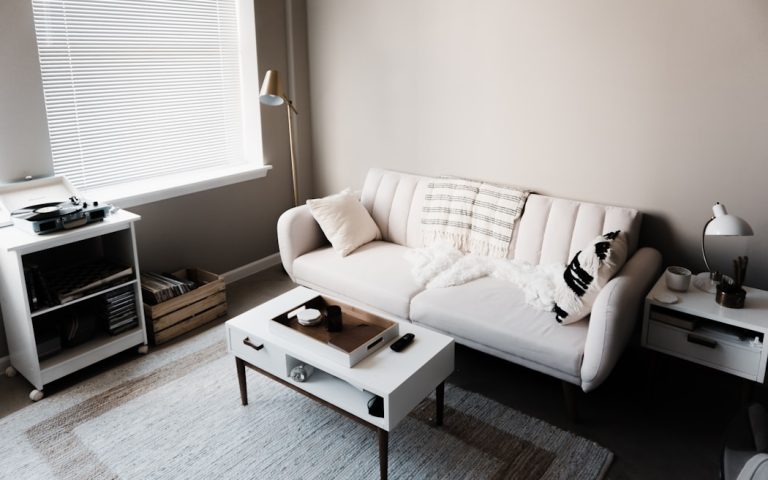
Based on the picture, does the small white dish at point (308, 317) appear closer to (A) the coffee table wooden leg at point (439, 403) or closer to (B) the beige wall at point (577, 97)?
(A) the coffee table wooden leg at point (439, 403)

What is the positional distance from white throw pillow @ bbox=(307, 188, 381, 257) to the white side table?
162 centimetres

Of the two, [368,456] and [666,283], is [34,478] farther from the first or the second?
[666,283]

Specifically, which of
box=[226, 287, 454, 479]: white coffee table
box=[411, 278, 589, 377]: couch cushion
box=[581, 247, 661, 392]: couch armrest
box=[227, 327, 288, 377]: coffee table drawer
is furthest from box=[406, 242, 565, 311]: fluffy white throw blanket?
box=[227, 327, 288, 377]: coffee table drawer

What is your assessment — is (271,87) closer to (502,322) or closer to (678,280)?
(502,322)

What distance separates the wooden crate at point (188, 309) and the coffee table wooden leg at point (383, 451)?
1620mm

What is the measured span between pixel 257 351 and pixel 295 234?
1.10 metres

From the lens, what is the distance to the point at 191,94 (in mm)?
3857

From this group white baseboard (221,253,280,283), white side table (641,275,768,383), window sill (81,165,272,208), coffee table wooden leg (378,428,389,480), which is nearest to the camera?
coffee table wooden leg (378,428,389,480)

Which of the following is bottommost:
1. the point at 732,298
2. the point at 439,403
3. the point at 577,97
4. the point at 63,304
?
the point at 439,403

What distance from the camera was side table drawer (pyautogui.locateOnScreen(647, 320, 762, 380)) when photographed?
2.43m

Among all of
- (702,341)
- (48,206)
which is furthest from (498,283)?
(48,206)

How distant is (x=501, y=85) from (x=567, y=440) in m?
1.91

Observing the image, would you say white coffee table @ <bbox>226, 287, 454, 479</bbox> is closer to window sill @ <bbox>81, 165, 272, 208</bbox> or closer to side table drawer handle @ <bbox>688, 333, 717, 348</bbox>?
side table drawer handle @ <bbox>688, 333, 717, 348</bbox>

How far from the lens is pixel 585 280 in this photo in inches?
102
